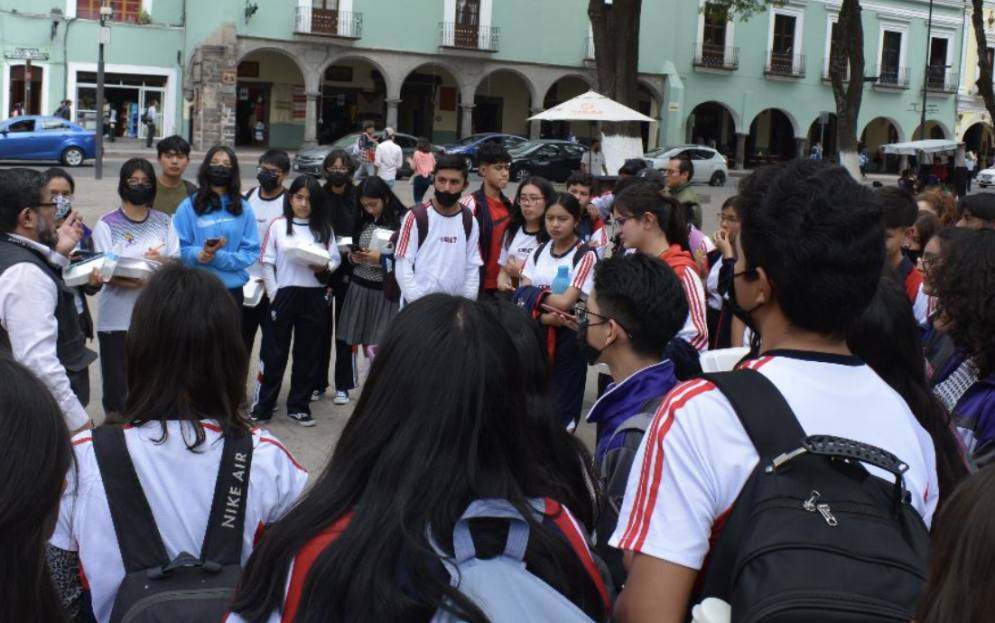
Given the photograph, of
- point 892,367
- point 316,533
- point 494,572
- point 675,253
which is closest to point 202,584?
point 316,533

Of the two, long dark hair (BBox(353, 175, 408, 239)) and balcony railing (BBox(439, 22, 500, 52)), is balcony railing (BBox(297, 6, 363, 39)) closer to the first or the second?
balcony railing (BBox(439, 22, 500, 52))

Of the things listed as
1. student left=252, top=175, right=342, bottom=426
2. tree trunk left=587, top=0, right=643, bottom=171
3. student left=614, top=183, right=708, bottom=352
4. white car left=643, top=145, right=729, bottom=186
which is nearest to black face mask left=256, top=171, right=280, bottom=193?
student left=252, top=175, right=342, bottom=426

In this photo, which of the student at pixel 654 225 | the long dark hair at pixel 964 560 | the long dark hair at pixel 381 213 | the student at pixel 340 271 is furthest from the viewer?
the student at pixel 340 271

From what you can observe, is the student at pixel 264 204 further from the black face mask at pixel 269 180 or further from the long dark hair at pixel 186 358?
the long dark hair at pixel 186 358

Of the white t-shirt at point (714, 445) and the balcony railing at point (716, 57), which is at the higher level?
the balcony railing at point (716, 57)

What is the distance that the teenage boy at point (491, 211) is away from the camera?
7.88 meters

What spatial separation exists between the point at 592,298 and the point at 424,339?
2083 mm

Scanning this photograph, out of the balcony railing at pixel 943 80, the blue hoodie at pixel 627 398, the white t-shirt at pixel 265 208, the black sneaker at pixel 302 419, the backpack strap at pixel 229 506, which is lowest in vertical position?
the black sneaker at pixel 302 419

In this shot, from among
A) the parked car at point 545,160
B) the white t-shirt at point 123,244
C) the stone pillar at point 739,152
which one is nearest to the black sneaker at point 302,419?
the white t-shirt at point 123,244

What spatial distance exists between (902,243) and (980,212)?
2.75ft

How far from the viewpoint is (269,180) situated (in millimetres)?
7918

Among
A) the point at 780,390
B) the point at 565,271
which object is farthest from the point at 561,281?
the point at 780,390

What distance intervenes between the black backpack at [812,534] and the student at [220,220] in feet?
17.6

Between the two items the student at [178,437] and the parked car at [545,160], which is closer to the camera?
the student at [178,437]
